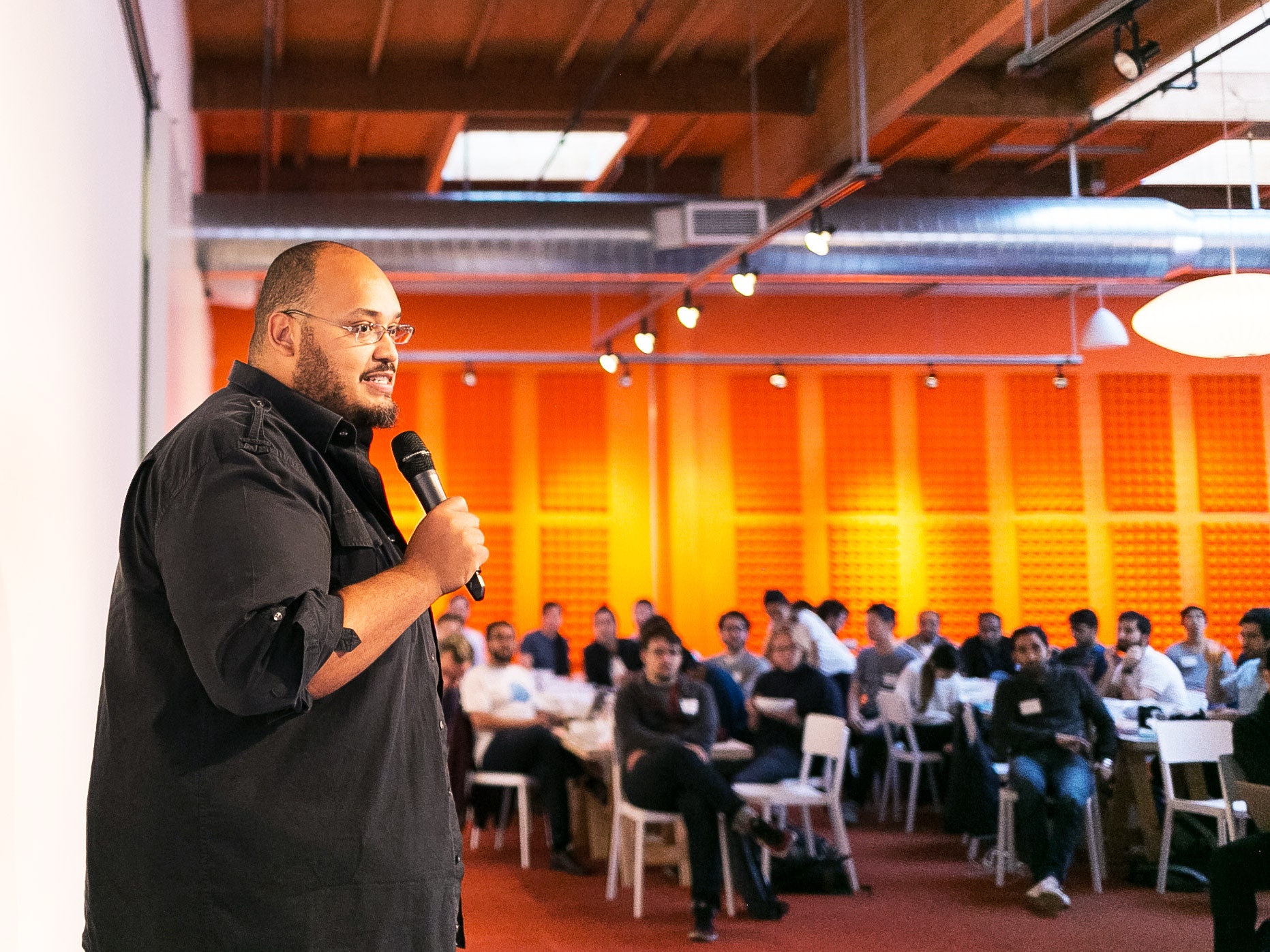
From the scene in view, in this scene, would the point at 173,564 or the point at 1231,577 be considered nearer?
the point at 173,564

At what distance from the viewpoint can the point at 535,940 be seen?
543 cm

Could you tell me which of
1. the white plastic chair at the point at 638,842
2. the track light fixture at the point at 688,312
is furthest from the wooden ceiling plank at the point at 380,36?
the white plastic chair at the point at 638,842

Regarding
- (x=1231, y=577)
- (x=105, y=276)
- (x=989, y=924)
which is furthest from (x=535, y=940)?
(x=1231, y=577)

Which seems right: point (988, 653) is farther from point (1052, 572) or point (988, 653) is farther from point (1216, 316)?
point (1216, 316)

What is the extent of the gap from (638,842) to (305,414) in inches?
183

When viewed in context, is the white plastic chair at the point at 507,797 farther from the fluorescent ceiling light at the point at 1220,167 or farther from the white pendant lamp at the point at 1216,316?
the fluorescent ceiling light at the point at 1220,167

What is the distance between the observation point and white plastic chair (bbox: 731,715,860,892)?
6234mm

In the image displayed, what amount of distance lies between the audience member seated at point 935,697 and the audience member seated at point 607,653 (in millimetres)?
2227

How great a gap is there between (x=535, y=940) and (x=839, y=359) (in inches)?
261

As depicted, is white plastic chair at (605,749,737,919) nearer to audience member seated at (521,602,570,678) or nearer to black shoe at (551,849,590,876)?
black shoe at (551,849,590,876)

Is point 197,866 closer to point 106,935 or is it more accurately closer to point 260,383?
point 106,935

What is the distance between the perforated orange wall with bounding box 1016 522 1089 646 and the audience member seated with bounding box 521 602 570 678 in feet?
16.2

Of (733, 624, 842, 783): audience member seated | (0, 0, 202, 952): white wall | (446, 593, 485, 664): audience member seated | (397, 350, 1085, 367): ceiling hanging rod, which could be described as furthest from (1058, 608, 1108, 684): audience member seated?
(0, 0, 202, 952): white wall

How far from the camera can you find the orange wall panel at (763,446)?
12.4 meters
